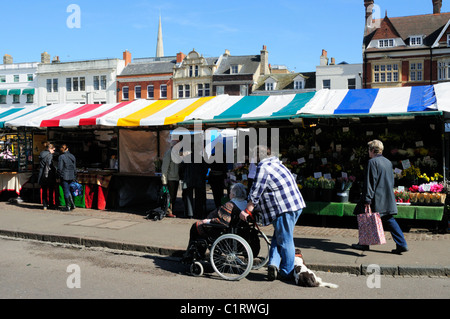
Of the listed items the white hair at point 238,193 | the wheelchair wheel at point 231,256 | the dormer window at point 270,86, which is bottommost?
the wheelchair wheel at point 231,256

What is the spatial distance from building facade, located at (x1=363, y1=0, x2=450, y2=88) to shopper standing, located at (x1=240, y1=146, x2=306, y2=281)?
39685 mm

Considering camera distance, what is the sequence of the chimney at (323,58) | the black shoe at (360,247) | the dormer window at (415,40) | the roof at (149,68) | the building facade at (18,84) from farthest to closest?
the building facade at (18,84) < the roof at (149,68) < the chimney at (323,58) < the dormer window at (415,40) < the black shoe at (360,247)

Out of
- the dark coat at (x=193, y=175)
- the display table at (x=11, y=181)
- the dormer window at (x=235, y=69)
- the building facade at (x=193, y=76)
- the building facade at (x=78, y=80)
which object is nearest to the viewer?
the dark coat at (x=193, y=175)

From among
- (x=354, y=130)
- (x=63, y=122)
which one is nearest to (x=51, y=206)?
(x=63, y=122)

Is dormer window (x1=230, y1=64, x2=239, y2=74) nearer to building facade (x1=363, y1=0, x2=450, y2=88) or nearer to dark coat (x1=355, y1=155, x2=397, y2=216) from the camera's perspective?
building facade (x1=363, y1=0, x2=450, y2=88)

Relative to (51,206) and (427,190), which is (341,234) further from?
(51,206)

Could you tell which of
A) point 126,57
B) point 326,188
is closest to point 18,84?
point 126,57

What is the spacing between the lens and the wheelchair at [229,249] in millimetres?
5703

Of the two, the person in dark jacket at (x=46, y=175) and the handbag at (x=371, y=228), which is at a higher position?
the person in dark jacket at (x=46, y=175)

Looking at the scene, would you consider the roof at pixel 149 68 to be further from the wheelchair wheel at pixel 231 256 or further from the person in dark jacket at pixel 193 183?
the wheelchair wheel at pixel 231 256

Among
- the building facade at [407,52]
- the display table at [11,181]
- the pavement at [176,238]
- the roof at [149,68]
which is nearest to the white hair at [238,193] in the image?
the pavement at [176,238]

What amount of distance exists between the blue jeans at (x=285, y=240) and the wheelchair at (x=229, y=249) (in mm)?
311

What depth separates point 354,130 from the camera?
10922 millimetres
